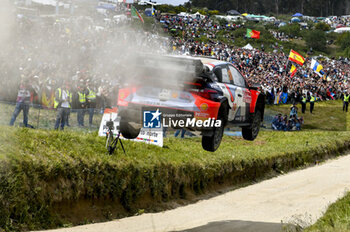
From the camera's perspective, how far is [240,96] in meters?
12.3

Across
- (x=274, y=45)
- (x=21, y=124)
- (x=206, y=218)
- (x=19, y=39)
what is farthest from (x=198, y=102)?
(x=274, y=45)

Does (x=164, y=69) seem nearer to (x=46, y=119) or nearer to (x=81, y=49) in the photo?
(x=81, y=49)

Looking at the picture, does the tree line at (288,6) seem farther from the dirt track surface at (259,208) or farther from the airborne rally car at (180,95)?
the dirt track surface at (259,208)

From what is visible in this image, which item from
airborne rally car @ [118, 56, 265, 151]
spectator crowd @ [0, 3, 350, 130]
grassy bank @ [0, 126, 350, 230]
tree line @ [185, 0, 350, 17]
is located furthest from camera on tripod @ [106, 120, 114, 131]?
tree line @ [185, 0, 350, 17]

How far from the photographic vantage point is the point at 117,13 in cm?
771

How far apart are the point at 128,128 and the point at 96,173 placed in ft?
32.6

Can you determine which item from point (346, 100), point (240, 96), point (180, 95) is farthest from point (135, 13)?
point (346, 100)

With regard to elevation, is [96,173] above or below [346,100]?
above

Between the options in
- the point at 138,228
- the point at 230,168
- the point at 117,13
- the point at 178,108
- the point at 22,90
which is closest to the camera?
the point at 117,13

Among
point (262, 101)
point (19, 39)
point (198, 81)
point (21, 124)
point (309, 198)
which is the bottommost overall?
point (309, 198)

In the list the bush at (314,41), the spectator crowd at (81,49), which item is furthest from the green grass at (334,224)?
the bush at (314,41)

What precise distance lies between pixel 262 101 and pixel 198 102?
12.2ft

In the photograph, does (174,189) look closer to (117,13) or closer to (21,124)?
(21,124)

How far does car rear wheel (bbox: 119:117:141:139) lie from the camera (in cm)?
1156
